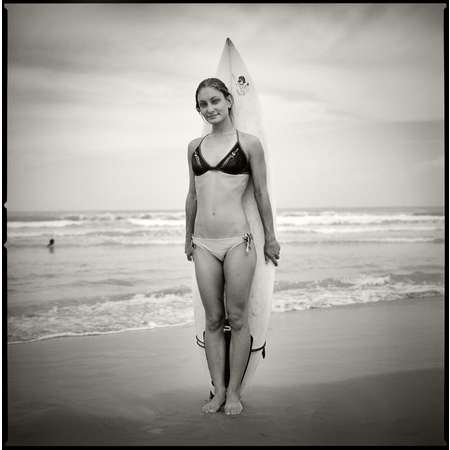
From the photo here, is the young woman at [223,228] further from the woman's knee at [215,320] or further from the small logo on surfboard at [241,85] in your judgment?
the small logo on surfboard at [241,85]

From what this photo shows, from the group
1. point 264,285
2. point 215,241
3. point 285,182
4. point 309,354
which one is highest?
point 285,182

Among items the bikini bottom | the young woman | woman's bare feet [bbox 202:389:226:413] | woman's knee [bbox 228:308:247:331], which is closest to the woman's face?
the young woman

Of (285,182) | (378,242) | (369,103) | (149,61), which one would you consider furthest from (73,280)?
(378,242)

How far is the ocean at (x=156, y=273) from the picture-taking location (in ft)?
14.9

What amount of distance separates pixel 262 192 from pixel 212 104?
0.53 metres

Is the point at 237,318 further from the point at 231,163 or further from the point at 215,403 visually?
the point at 231,163

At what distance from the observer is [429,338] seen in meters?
3.73

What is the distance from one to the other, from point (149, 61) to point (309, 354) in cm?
274

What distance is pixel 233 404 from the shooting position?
247cm

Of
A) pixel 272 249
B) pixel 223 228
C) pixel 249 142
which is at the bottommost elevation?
pixel 272 249

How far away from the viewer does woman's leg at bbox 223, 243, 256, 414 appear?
7.98 ft

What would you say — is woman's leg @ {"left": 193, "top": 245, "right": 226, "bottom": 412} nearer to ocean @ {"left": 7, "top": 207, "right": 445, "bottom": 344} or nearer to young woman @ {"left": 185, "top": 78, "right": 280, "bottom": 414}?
young woman @ {"left": 185, "top": 78, "right": 280, "bottom": 414}

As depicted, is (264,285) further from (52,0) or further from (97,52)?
(97,52)

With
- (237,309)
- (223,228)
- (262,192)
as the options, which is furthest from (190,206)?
(237,309)
